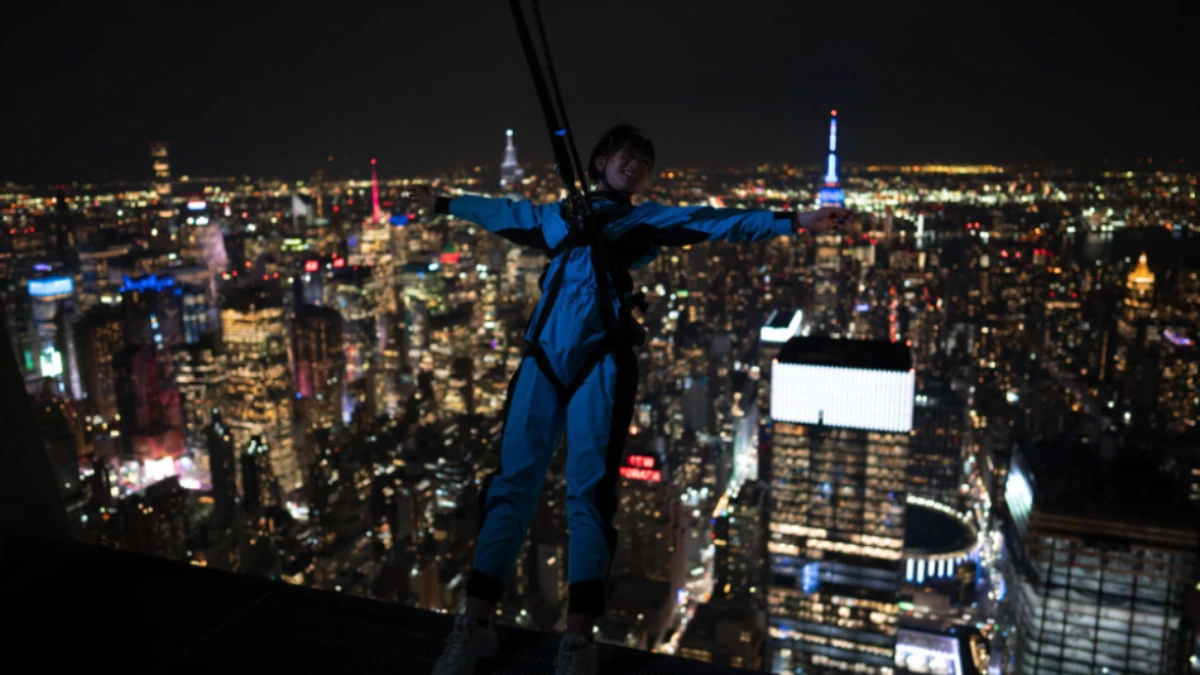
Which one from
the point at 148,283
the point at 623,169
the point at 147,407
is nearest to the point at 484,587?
the point at 623,169

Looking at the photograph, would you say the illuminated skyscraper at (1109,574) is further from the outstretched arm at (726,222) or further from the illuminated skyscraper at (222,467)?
the illuminated skyscraper at (222,467)

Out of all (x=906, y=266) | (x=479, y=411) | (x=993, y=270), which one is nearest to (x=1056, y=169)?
(x=993, y=270)

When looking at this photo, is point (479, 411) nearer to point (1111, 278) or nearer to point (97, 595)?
point (1111, 278)

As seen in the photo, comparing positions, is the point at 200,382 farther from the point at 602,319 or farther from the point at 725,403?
the point at 602,319

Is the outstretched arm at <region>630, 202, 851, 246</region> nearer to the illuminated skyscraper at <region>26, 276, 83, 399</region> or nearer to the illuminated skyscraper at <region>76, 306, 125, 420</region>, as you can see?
the illuminated skyscraper at <region>26, 276, 83, 399</region>

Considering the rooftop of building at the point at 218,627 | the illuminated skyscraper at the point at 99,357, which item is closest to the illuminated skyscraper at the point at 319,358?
the illuminated skyscraper at the point at 99,357
